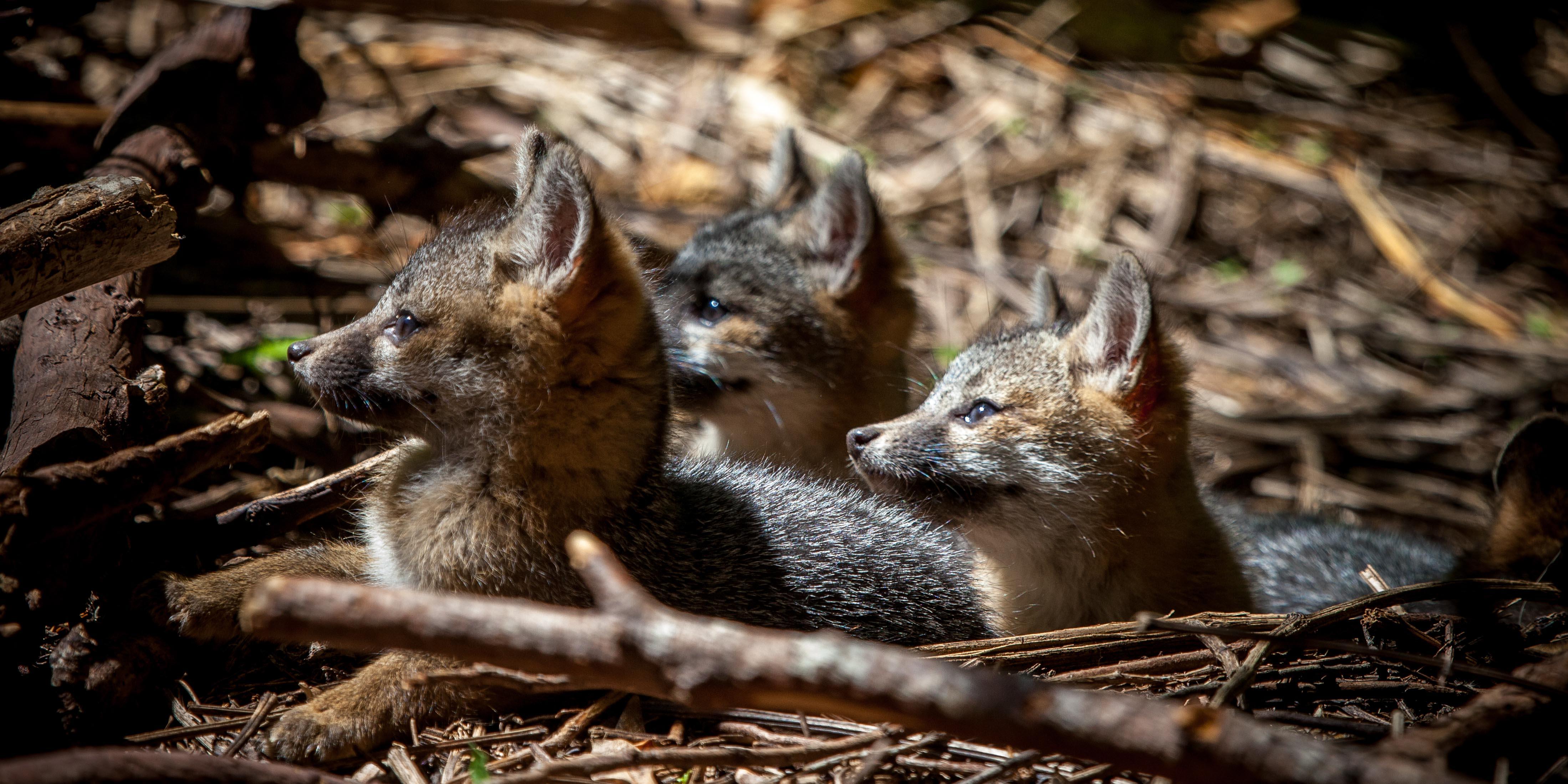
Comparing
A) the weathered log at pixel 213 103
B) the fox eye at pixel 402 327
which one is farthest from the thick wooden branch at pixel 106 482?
the weathered log at pixel 213 103

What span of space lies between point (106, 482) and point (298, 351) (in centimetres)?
94

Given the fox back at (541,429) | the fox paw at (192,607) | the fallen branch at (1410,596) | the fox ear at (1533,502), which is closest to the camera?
the fox paw at (192,607)

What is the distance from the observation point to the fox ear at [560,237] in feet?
12.0

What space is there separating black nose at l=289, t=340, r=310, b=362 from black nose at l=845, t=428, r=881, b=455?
2.08 meters

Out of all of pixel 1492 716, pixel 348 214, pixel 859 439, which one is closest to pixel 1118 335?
pixel 859 439

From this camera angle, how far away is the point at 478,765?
298 centimetres

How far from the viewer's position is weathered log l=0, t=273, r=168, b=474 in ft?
11.0

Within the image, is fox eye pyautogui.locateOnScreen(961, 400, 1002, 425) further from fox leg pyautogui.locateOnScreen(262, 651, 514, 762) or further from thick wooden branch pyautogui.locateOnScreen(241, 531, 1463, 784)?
thick wooden branch pyautogui.locateOnScreen(241, 531, 1463, 784)

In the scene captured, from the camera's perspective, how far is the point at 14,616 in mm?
3061

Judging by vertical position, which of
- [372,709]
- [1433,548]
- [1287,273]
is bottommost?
[1433,548]

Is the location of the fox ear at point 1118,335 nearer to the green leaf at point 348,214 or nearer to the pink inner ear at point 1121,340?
the pink inner ear at point 1121,340

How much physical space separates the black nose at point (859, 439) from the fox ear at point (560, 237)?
1.27 m

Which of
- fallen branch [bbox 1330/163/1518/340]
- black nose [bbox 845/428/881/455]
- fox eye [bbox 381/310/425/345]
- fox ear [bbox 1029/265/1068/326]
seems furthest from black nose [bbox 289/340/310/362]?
fallen branch [bbox 1330/163/1518/340]

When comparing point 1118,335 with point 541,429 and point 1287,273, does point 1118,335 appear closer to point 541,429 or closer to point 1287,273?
point 541,429
